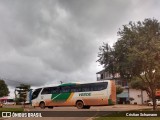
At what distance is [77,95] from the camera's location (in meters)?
37.7

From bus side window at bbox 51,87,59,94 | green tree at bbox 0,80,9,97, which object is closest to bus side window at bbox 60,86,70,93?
bus side window at bbox 51,87,59,94

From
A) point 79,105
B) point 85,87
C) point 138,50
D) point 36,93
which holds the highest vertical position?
point 138,50

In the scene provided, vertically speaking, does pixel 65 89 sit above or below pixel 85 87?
below

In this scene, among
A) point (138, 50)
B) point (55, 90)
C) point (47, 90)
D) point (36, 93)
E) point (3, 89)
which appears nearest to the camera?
point (138, 50)

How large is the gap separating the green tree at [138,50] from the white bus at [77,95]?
2816 millimetres

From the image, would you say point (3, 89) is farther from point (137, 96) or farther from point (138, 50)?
point (138, 50)

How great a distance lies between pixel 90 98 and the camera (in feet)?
120

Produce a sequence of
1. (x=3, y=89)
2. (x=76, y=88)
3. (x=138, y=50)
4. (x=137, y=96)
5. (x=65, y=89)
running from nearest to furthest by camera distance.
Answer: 1. (x=138, y=50)
2. (x=76, y=88)
3. (x=65, y=89)
4. (x=137, y=96)
5. (x=3, y=89)

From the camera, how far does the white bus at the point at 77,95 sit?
35.8 metres

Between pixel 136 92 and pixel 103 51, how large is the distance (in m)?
62.0

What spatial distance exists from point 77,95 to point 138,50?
942cm

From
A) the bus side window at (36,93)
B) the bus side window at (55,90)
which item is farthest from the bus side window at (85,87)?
the bus side window at (36,93)

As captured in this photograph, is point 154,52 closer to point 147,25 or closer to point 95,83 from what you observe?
point 147,25

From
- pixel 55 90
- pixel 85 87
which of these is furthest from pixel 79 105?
pixel 55 90
